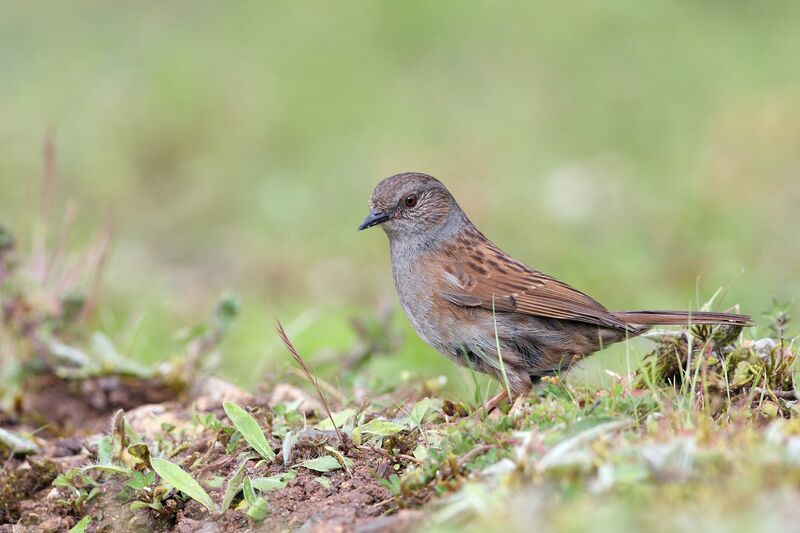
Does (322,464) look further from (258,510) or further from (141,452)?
(141,452)

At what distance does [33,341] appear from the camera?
6262 millimetres

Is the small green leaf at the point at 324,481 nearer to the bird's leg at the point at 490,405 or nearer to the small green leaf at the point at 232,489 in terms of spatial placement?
the small green leaf at the point at 232,489

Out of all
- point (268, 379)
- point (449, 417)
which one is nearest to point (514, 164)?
point (268, 379)

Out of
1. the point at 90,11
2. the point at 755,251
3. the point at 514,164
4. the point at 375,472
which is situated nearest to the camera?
the point at 375,472

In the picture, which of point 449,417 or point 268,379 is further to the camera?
point 268,379

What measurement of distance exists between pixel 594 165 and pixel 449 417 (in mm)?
7650

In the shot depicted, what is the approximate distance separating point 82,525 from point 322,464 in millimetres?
968

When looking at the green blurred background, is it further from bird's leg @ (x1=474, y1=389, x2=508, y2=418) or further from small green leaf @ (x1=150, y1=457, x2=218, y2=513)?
small green leaf @ (x1=150, y1=457, x2=218, y2=513)

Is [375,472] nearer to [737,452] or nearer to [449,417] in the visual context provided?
[449,417]

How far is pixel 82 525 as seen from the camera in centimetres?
437

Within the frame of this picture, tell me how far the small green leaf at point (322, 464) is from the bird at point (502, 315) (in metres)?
1.04

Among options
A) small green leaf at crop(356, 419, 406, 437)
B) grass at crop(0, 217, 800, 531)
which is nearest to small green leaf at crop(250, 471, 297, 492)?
grass at crop(0, 217, 800, 531)

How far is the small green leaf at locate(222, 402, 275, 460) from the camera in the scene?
447 centimetres

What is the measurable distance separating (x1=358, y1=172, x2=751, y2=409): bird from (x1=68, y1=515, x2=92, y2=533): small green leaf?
1.81 m
